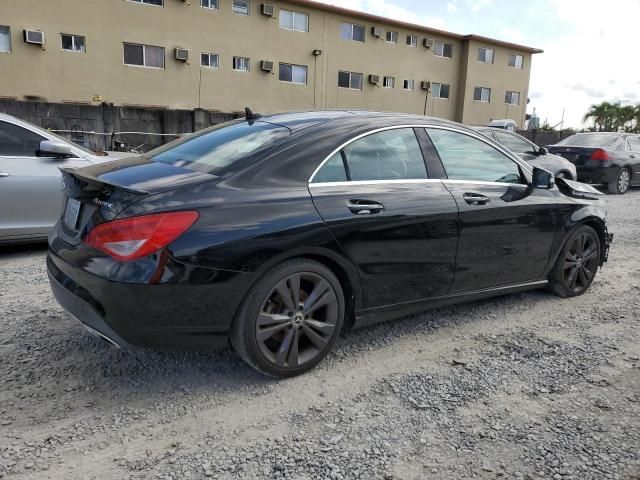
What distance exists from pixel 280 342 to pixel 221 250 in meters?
0.70

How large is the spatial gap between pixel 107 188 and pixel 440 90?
31.4 metres

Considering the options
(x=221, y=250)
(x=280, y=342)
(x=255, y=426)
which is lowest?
(x=255, y=426)

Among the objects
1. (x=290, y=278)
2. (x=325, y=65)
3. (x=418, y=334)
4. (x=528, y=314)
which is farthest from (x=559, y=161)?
(x=325, y=65)

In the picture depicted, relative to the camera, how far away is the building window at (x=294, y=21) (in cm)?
2450

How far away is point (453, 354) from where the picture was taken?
345 centimetres

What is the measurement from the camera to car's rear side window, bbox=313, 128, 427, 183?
3184mm

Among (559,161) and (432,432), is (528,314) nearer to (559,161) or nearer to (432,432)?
(432,432)

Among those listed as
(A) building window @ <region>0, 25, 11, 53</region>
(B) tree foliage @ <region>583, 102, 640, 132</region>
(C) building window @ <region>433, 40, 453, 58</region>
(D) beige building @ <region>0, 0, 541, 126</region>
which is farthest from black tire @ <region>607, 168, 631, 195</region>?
(B) tree foliage @ <region>583, 102, 640, 132</region>

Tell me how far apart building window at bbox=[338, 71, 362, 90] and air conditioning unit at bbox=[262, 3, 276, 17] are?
15.9 feet

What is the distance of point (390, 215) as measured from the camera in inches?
128

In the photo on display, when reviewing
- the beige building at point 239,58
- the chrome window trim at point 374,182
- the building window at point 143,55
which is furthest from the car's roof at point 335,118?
the building window at point 143,55

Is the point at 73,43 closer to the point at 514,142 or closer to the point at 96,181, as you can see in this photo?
the point at 514,142

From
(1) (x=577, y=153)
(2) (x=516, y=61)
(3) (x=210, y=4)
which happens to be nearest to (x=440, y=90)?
(2) (x=516, y=61)

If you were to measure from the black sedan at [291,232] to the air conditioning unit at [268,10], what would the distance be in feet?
72.4
